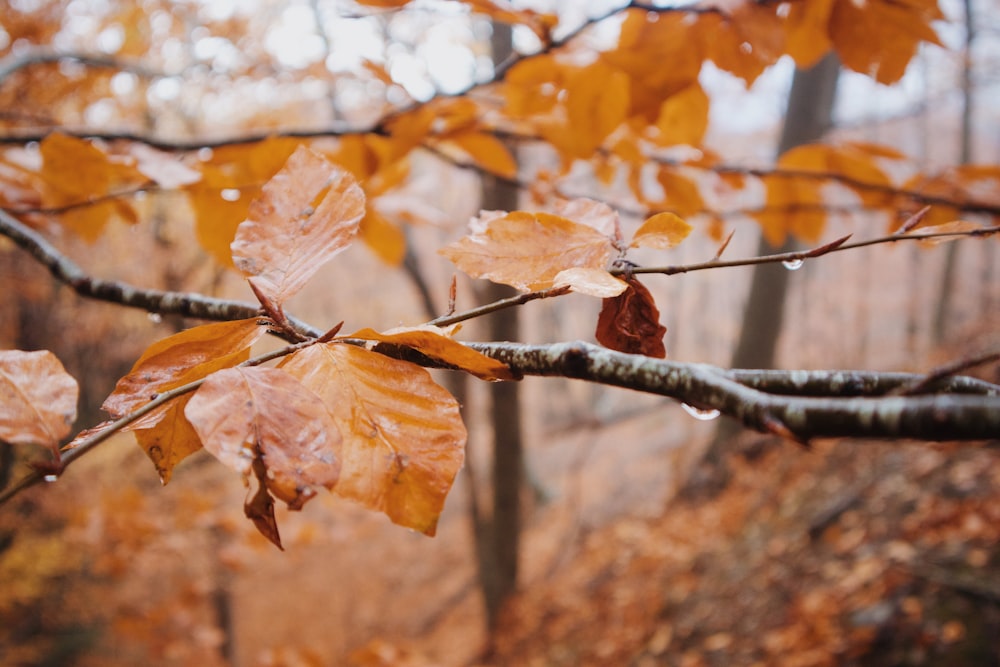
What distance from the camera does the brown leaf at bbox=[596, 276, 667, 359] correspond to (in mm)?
512

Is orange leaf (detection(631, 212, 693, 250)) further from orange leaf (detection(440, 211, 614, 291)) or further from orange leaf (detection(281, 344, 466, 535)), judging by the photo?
orange leaf (detection(281, 344, 466, 535))

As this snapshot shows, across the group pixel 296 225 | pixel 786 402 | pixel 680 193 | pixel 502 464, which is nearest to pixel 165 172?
pixel 296 225

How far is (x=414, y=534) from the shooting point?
1.88 metres

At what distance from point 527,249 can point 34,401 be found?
42cm

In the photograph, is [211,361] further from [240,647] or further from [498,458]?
[240,647]

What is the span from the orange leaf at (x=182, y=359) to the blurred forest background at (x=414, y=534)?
22.0 inches

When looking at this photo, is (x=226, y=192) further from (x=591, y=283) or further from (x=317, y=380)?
(x=591, y=283)

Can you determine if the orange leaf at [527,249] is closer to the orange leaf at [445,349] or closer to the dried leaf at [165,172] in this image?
the orange leaf at [445,349]

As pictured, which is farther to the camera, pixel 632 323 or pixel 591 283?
pixel 632 323

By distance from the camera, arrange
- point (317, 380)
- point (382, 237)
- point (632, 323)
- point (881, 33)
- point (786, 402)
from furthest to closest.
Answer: point (382, 237)
point (881, 33)
point (632, 323)
point (317, 380)
point (786, 402)

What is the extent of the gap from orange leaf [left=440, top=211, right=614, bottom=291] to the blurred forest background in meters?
0.48

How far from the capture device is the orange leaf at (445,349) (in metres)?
0.37

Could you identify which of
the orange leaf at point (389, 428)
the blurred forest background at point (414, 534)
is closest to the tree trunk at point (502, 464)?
the blurred forest background at point (414, 534)

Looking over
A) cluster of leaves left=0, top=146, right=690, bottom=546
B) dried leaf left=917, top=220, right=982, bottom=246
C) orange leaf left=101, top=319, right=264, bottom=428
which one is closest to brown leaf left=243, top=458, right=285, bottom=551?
cluster of leaves left=0, top=146, right=690, bottom=546
